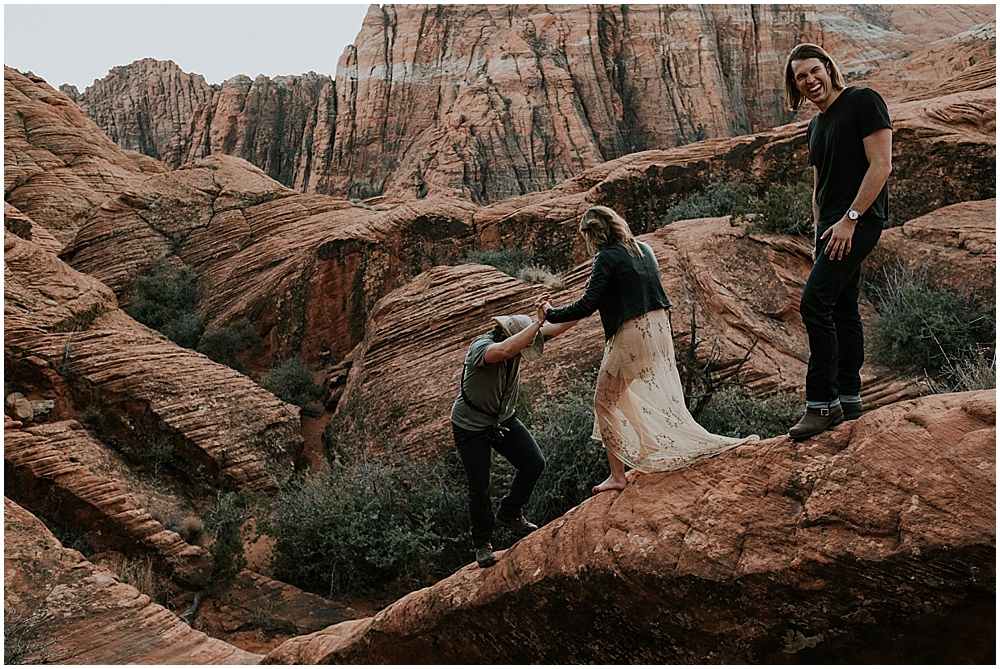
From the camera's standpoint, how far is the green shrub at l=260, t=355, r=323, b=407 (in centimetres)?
1284

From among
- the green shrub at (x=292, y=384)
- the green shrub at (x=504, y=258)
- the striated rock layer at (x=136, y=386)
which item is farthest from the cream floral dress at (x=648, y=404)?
the green shrub at (x=292, y=384)

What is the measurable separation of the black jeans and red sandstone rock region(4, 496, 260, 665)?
8.28ft

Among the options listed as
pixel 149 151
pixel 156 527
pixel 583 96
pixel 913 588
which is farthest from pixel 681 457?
pixel 149 151

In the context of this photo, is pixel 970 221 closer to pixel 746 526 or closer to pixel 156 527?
pixel 746 526

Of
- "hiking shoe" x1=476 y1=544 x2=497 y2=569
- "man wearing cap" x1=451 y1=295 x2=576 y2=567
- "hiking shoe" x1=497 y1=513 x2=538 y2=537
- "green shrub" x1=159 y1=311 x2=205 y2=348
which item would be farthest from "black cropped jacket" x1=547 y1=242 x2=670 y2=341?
"green shrub" x1=159 y1=311 x2=205 y2=348

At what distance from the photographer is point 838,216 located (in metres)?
3.60

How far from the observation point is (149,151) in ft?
173

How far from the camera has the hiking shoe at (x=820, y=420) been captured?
364 centimetres

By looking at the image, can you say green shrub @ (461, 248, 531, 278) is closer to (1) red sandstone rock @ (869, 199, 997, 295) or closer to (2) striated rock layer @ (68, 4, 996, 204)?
(1) red sandstone rock @ (869, 199, 997, 295)

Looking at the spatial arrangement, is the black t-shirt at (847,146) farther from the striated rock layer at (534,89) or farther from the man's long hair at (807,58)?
the striated rock layer at (534,89)

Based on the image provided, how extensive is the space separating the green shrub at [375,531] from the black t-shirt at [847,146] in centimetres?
519

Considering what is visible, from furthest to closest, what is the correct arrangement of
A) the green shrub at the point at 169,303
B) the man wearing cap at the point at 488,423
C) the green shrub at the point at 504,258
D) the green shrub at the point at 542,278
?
1. the green shrub at the point at 169,303
2. the green shrub at the point at 504,258
3. the green shrub at the point at 542,278
4. the man wearing cap at the point at 488,423

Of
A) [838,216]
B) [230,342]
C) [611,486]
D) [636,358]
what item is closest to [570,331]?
[611,486]

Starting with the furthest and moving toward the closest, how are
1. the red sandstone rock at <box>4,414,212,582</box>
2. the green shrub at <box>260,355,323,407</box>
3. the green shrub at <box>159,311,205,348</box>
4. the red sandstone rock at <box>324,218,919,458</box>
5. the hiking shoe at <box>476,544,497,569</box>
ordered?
the green shrub at <box>159,311,205,348</box> < the green shrub at <box>260,355,323,407</box> < the red sandstone rock at <box>324,218,919,458</box> < the red sandstone rock at <box>4,414,212,582</box> < the hiking shoe at <box>476,544,497,569</box>
